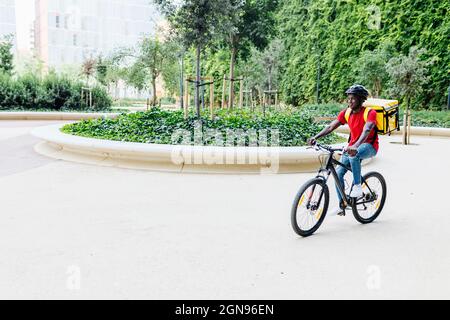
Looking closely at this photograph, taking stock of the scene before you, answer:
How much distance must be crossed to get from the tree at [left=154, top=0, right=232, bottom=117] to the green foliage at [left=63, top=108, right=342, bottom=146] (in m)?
0.93

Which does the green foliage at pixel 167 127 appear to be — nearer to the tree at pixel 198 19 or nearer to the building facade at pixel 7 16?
the tree at pixel 198 19

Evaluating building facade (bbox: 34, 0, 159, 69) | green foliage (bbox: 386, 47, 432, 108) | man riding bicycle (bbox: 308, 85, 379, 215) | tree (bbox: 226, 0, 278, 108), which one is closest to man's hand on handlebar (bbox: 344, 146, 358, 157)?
man riding bicycle (bbox: 308, 85, 379, 215)

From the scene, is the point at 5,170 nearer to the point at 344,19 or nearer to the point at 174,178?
the point at 174,178

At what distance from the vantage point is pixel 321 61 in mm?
25750

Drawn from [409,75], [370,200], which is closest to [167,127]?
[370,200]

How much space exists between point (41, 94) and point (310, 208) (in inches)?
882

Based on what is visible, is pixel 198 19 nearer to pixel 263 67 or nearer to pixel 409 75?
pixel 409 75

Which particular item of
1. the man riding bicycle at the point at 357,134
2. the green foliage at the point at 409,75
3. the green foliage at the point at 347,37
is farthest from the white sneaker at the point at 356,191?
the green foliage at the point at 347,37

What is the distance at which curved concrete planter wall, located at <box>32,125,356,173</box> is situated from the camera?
7867mm

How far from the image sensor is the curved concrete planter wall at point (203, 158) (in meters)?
7.87

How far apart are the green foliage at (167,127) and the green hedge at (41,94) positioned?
13.8m

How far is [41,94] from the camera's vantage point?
78.4 ft

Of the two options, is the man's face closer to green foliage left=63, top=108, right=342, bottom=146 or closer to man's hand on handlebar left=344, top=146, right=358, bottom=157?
man's hand on handlebar left=344, top=146, right=358, bottom=157

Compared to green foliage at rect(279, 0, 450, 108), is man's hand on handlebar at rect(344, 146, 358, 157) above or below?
below
